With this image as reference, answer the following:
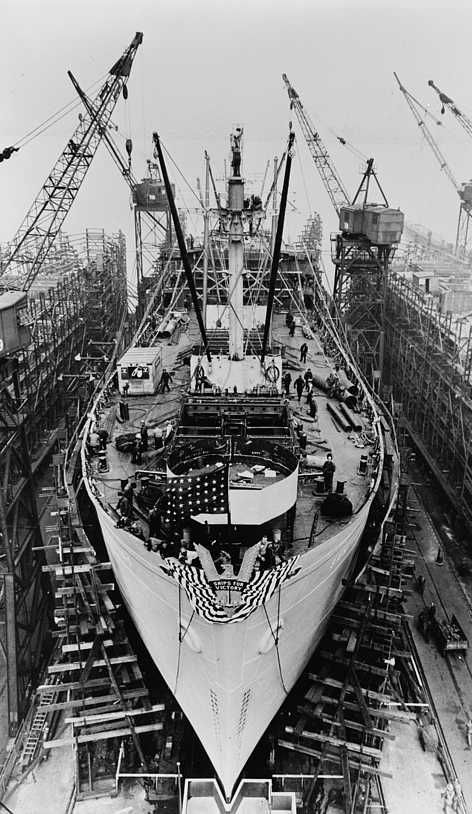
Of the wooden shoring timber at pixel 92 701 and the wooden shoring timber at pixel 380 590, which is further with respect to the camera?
the wooden shoring timber at pixel 380 590

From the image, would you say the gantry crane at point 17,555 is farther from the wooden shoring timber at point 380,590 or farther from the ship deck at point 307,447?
the wooden shoring timber at point 380,590

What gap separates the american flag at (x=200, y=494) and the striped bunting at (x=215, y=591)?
→ 0.93 metres

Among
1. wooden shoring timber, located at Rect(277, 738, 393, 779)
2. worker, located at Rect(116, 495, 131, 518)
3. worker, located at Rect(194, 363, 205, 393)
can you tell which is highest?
worker, located at Rect(194, 363, 205, 393)

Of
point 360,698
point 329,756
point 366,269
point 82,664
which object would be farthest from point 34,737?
point 366,269

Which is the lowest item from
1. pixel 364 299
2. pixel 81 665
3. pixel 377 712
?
pixel 377 712

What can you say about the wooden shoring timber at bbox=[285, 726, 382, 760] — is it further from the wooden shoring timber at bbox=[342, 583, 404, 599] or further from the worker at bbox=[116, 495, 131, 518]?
the worker at bbox=[116, 495, 131, 518]

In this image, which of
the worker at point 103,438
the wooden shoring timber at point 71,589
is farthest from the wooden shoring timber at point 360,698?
the worker at point 103,438

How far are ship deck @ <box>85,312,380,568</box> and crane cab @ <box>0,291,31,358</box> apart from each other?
12.2 ft

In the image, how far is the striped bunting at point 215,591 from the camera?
33.5 ft

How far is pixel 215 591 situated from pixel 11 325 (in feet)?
25.2

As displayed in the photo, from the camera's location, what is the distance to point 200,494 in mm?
11031

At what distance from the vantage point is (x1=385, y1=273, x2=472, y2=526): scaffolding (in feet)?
74.4

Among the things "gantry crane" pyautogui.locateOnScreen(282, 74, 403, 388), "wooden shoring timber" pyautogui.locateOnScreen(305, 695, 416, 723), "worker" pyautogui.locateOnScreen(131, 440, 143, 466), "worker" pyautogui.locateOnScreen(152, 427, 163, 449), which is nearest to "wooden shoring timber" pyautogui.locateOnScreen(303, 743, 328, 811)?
"wooden shoring timber" pyautogui.locateOnScreen(305, 695, 416, 723)

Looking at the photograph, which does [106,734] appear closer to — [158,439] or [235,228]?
[158,439]
